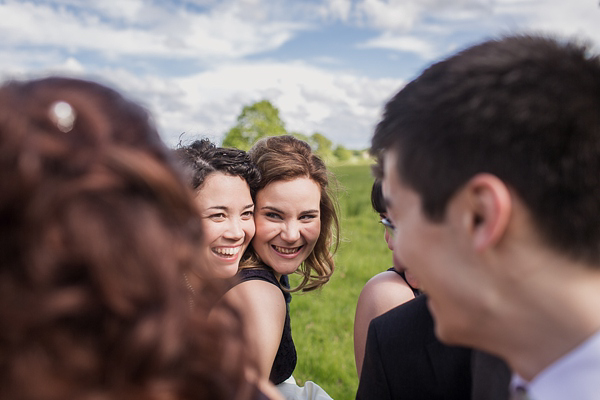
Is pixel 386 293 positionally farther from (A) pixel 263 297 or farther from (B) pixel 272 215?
(B) pixel 272 215

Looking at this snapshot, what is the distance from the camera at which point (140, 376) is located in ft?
3.41

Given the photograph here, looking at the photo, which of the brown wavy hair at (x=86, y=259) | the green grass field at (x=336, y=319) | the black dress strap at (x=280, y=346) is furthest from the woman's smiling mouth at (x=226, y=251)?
the brown wavy hair at (x=86, y=259)

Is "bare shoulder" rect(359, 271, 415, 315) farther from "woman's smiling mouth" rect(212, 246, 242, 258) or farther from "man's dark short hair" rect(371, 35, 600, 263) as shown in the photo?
"man's dark short hair" rect(371, 35, 600, 263)

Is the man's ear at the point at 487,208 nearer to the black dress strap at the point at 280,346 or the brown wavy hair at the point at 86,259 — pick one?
the brown wavy hair at the point at 86,259

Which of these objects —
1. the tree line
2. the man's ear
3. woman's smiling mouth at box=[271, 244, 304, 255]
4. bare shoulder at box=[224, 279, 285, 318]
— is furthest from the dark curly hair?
the tree line

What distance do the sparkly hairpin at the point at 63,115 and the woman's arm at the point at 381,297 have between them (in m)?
2.54

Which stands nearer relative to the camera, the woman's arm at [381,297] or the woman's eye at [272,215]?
the woman's arm at [381,297]

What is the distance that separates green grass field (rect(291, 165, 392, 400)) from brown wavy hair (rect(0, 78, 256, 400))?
2.45 meters

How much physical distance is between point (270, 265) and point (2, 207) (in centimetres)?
299

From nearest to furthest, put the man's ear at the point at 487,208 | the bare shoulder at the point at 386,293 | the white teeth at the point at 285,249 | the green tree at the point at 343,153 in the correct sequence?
the man's ear at the point at 487,208, the bare shoulder at the point at 386,293, the white teeth at the point at 285,249, the green tree at the point at 343,153

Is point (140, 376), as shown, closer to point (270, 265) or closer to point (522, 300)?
point (522, 300)

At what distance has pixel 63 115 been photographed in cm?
107

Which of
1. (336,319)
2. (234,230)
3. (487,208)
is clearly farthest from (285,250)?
(336,319)

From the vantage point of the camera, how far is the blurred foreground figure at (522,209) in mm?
1435
